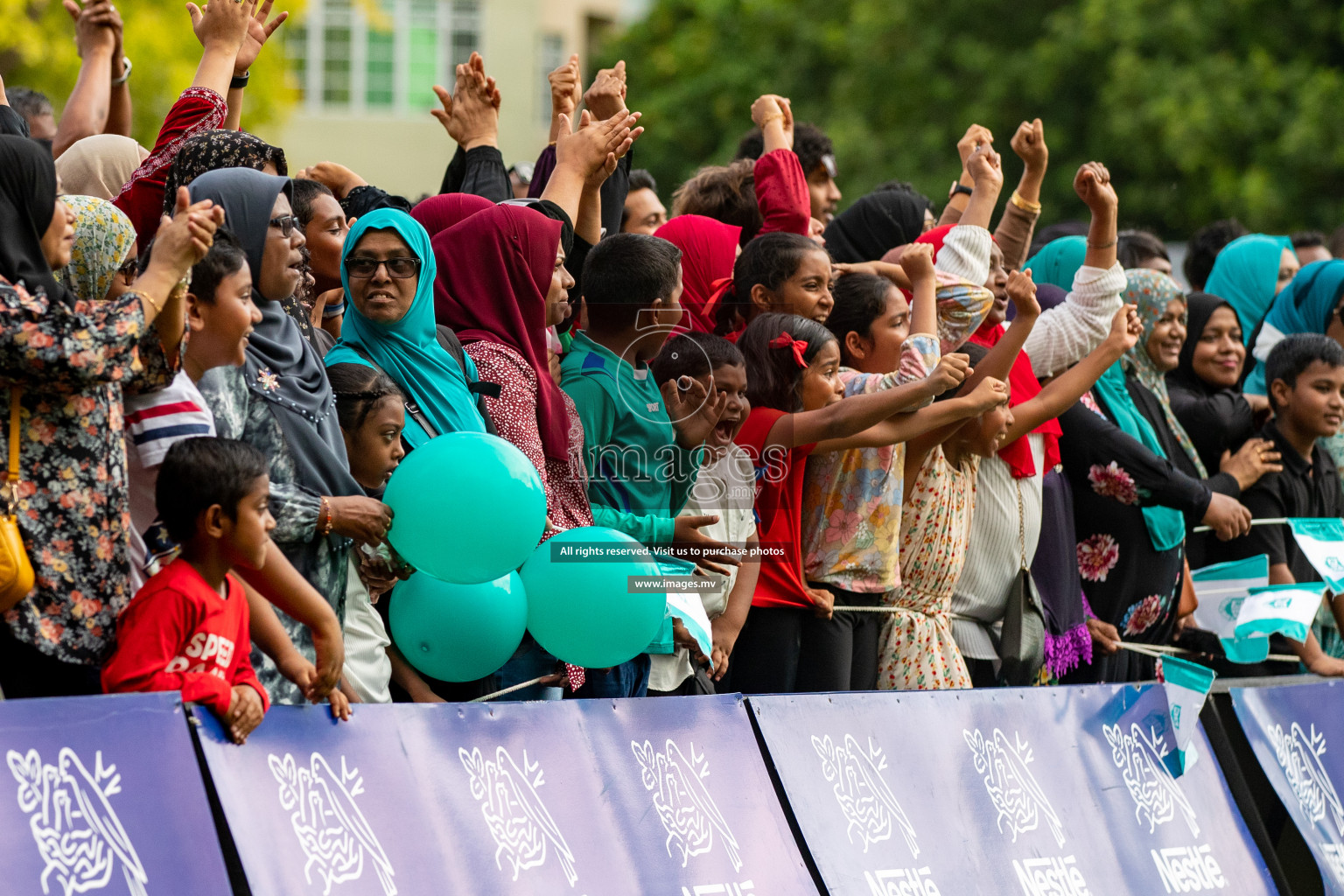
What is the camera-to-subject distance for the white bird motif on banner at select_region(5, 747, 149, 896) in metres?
3.09

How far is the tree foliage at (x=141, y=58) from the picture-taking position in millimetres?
16547

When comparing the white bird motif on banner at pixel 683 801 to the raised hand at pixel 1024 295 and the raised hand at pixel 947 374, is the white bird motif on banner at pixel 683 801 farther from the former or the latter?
the raised hand at pixel 1024 295

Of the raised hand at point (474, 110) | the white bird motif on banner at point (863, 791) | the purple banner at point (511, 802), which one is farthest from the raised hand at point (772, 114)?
the purple banner at point (511, 802)

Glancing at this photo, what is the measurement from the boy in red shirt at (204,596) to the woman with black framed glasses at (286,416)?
0.27m

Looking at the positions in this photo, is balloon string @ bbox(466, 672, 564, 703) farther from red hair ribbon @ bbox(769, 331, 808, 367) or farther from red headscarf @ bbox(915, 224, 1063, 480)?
red headscarf @ bbox(915, 224, 1063, 480)

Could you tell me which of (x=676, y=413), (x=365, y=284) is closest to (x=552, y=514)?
(x=676, y=413)

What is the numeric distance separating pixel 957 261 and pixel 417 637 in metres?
2.64

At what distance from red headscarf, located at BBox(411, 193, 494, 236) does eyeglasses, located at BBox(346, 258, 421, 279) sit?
0.84 metres

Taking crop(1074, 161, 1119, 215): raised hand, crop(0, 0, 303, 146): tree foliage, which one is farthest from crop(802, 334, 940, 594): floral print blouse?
crop(0, 0, 303, 146): tree foliage

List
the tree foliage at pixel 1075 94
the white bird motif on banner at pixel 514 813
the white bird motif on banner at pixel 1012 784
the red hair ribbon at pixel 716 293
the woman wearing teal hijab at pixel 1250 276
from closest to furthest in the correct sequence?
the white bird motif on banner at pixel 514 813, the white bird motif on banner at pixel 1012 784, the red hair ribbon at pixel 716 293, the woman wearing teal hijab at pixel 1250 276, the tree foliage at pixel 1075 94

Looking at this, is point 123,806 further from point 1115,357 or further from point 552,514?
point 1115,357

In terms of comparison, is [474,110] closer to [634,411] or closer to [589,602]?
[634,411]

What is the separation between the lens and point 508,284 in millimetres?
4781

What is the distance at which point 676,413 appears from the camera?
15.7ft
